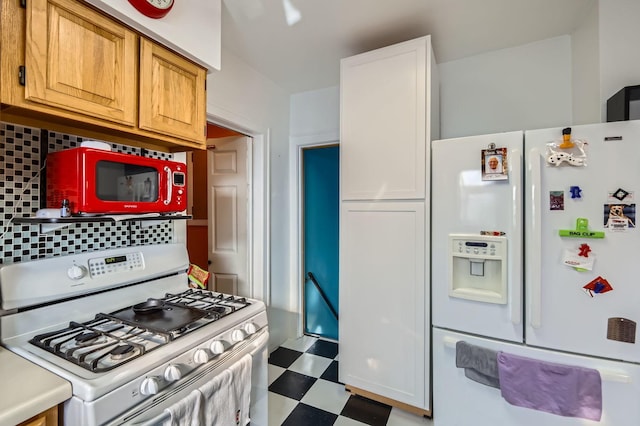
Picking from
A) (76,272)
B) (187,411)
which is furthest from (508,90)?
(76,272)

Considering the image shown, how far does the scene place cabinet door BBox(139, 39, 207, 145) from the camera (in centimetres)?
122

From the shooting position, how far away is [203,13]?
1.44m

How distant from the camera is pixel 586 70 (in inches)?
69.4

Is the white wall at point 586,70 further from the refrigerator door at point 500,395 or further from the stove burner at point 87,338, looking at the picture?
the stove burner at point 87,338

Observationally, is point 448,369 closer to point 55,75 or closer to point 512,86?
point 512,86

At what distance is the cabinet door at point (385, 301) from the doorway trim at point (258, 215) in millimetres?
801

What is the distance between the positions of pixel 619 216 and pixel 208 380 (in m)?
1.91

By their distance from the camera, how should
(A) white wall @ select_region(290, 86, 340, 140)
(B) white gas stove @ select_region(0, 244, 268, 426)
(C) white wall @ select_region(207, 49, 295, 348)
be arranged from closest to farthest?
(B) white gas stove @ select_region(0, 244, 268, 426) → (C) white wall @ select_region(207, 49, 295, 348) → (A) white wall @ select_region(290, 86, 340, 140)

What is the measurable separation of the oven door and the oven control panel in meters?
0.66

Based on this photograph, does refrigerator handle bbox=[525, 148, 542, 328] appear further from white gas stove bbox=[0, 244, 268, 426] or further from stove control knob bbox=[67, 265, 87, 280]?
stove control knob bbox=[67, 265, 87, 280]

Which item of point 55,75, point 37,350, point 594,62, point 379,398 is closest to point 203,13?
point 55,75

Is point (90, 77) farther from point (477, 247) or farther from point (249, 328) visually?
point (477, 247)

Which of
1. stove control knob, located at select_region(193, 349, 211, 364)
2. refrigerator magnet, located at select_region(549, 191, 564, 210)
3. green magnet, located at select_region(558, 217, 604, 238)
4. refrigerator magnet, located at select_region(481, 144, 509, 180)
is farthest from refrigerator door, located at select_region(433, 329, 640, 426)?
stove control knob, located at select_region(193, 349, 211, 364)

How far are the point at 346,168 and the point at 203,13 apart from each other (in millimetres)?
1199
